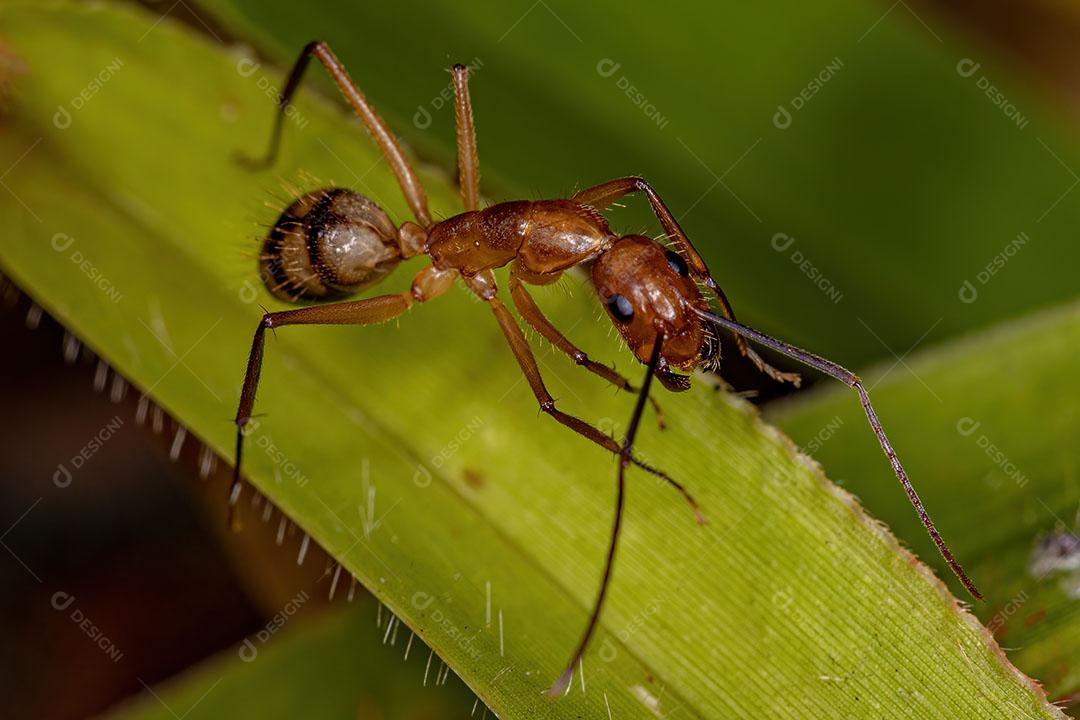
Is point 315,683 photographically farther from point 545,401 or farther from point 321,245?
point 321,245

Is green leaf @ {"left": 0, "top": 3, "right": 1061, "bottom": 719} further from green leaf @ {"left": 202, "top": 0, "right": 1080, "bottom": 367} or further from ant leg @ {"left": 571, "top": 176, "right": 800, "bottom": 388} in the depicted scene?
green leaf @ {"left": 202, "top": 0, "right": 1080, "bottom": 367}

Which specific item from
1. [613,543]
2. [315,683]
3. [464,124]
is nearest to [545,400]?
[613,543]

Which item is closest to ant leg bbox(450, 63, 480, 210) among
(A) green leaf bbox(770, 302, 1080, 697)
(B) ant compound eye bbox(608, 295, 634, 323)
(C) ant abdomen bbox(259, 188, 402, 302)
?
(C) ant abdomen bbox(259, 188, 402, 302)

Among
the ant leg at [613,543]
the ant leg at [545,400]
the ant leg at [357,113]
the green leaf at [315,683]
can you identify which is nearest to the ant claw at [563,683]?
the ant leg at [613,543]

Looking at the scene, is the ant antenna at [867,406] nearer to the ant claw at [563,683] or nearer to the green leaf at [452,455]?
the green leaf at [452,455]

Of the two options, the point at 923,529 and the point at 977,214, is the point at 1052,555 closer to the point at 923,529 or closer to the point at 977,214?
the point at 923,529

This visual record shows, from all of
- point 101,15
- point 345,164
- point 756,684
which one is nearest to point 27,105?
point 101,15
